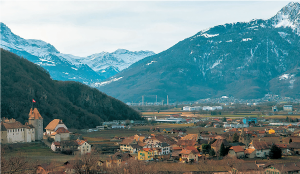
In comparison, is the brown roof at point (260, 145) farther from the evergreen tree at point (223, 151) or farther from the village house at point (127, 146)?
the village house at point (127, 146)

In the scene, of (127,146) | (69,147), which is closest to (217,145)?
(127,146)

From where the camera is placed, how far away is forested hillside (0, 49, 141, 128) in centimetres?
12221

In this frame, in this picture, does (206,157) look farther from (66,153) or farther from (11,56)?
(11,56)

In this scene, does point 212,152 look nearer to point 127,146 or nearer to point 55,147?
point 127,146

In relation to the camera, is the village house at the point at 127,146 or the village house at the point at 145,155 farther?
the village house at the point at 127,146

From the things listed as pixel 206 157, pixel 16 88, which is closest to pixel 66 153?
pixel 206 157

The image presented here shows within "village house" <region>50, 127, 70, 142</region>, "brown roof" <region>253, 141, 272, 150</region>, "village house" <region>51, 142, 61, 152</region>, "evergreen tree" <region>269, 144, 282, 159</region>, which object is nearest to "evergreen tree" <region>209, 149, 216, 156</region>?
"brown roof" <region>253, 141, 272, 150</region>

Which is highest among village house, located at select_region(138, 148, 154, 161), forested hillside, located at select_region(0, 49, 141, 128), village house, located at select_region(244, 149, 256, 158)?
forested hillside, located at select_region(0, 49, 141, 128)

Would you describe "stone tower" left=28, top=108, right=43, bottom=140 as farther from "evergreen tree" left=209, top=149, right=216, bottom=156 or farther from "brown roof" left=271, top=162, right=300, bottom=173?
"brown roof" left=271, top=162, right=300, bottom=173

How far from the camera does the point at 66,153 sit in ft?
250

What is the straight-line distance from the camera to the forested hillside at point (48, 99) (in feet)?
401

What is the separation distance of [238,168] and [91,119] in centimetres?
9086

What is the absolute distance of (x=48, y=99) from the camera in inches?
5468

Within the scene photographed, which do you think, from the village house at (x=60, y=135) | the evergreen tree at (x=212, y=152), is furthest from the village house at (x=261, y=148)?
the village house at (x=60, y=135)
